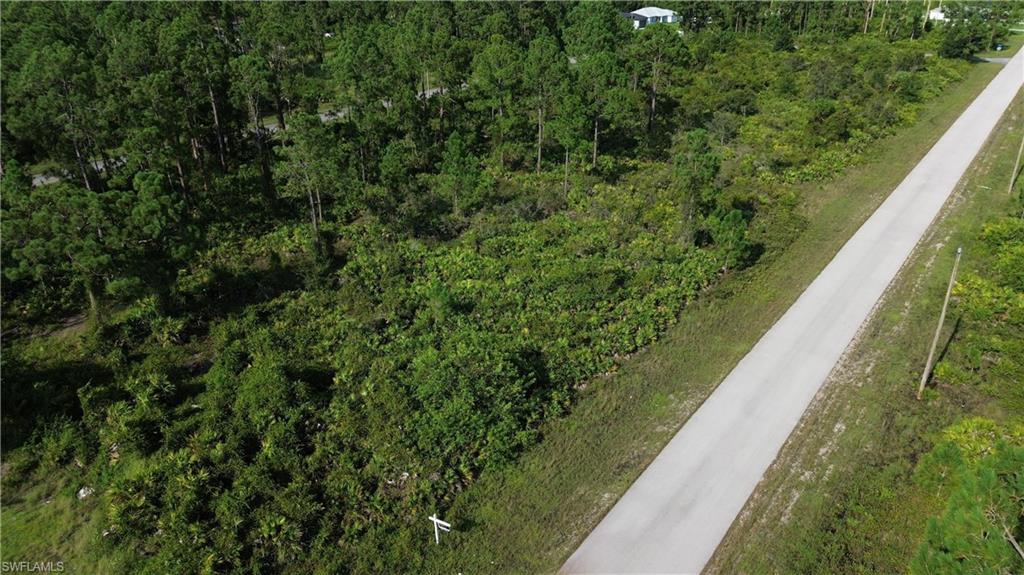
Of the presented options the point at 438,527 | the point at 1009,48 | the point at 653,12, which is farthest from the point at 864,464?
the point at 1009,48

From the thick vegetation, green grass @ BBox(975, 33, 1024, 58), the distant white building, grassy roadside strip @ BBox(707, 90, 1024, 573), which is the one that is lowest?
grassy roadside strip @ BBox(707, 90, 1024, 573)

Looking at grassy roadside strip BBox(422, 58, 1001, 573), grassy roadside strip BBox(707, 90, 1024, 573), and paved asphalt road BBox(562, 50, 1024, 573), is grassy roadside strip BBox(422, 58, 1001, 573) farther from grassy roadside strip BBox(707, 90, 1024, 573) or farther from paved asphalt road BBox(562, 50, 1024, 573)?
grassy roadside strip BBox(707, 90, 1024, 573)

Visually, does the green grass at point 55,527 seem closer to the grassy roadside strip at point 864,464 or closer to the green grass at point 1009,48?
the grassy roadside strip at point 864,464

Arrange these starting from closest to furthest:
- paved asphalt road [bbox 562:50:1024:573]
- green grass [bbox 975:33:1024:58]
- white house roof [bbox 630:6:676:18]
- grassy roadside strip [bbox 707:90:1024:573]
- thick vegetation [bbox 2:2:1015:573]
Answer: grassy roadside strip [bbox 707:90:1024:573], paved asphalt road [bbox 562:50:1024:573], thick vegetation [bbox 2:2:1015:573], green grass [bbox 975:33:1024:58], white house roof [bbox 630:6:676:18]

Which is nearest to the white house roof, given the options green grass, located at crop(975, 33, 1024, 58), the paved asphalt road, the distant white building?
the distant white building

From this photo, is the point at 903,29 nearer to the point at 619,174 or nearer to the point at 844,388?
the point at 619,174

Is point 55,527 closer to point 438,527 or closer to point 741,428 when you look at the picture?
point 438,527
